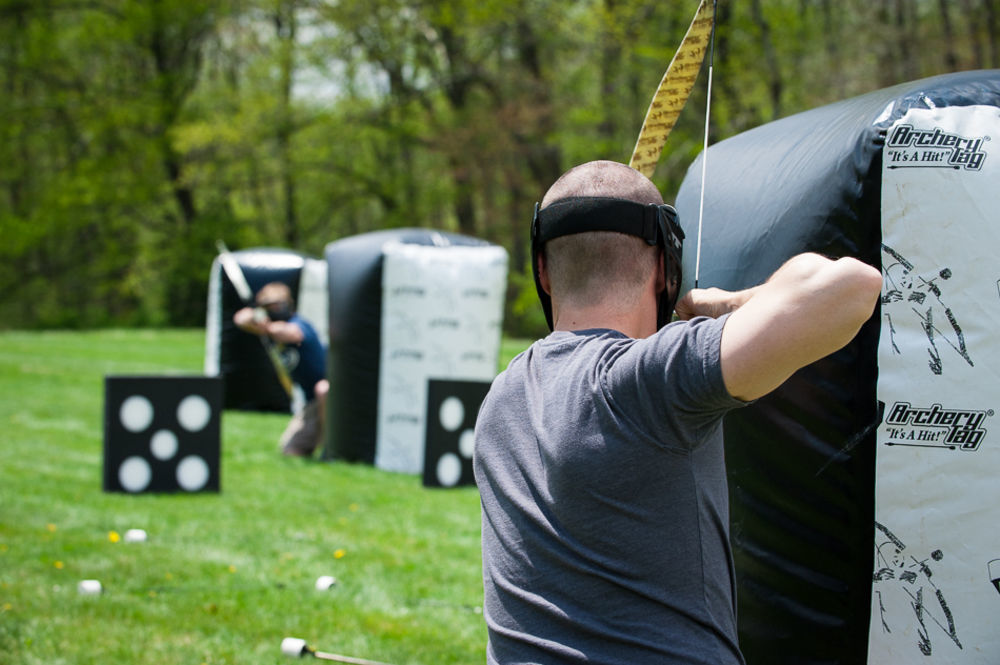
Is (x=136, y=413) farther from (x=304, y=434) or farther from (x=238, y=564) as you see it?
(x=304, y=434)

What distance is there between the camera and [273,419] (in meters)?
13.2

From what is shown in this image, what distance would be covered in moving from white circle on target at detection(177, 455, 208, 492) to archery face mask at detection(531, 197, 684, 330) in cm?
629

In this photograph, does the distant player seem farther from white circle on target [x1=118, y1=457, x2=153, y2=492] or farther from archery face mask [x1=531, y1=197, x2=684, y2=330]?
archery face mask [x1=531, y1=197, x2=684, y2=330]

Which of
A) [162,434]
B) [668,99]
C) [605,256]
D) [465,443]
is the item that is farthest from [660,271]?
[465,443]

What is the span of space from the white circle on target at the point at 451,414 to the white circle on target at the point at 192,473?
1936mm

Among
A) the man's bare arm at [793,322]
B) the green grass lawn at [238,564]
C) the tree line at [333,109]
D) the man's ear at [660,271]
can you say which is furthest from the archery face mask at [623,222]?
the tree line at [333,109]

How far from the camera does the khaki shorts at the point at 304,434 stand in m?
10.0

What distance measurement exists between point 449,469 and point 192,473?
2105mm

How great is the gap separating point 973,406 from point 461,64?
26.8m

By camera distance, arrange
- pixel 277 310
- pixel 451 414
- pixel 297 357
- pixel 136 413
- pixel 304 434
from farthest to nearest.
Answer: pixel 277 310 → pixel 297 357 → pixel 304 434 → pixel 451 414 → pixel 136 413

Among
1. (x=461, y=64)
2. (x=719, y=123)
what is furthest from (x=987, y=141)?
(x=461, y=64)

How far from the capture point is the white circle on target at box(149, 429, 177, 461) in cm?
759

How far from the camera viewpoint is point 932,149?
2629 millimetres

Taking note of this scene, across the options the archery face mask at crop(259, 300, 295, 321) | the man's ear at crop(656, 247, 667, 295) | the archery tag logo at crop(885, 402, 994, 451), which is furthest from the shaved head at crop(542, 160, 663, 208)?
the archery face mask at crop(259, 300, 295, 321)
